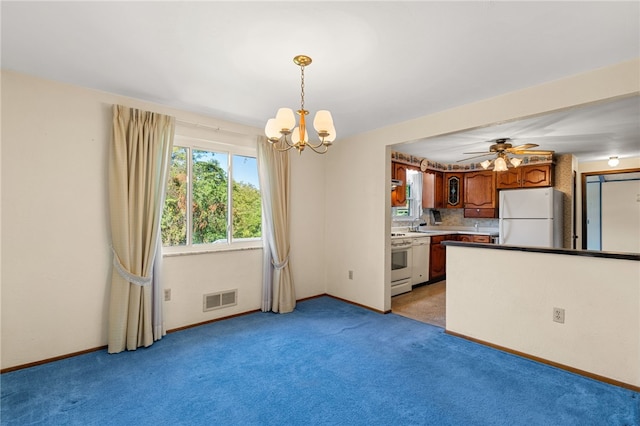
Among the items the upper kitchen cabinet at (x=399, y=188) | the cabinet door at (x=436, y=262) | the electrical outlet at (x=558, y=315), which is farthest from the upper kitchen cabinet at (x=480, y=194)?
the electrical outlet at (x=558, y=315)

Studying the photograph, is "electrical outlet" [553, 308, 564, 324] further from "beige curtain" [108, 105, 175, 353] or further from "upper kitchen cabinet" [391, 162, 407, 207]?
"beige curtain" [108, 105, 175, 353]

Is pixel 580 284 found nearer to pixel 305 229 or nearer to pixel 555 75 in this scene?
pixel 555 75

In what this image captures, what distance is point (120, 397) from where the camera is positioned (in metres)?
2.09

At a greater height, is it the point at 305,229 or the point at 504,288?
the point at 305,229

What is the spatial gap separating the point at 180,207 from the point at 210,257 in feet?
2.23

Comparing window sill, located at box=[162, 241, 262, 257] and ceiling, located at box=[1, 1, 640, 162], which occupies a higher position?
ceiling, located at box=[1, 1, 640, 162]

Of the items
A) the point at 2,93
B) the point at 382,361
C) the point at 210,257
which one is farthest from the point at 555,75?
the point at 2,93

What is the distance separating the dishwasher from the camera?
5137mm

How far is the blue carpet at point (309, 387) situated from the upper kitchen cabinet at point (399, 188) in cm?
268

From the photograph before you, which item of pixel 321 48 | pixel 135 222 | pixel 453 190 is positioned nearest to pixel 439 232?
pixel 453 190

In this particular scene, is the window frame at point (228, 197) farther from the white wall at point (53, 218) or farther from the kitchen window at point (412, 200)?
the kitchen window at point (412, 200)

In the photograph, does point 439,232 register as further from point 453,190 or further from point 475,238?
point 453,190

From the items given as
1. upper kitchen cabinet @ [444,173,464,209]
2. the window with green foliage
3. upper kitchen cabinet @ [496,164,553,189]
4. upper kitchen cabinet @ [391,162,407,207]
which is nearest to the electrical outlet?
upper kitchen cabinet @ [391,162,407,207]

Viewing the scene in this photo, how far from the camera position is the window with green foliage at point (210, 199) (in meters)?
3.39
